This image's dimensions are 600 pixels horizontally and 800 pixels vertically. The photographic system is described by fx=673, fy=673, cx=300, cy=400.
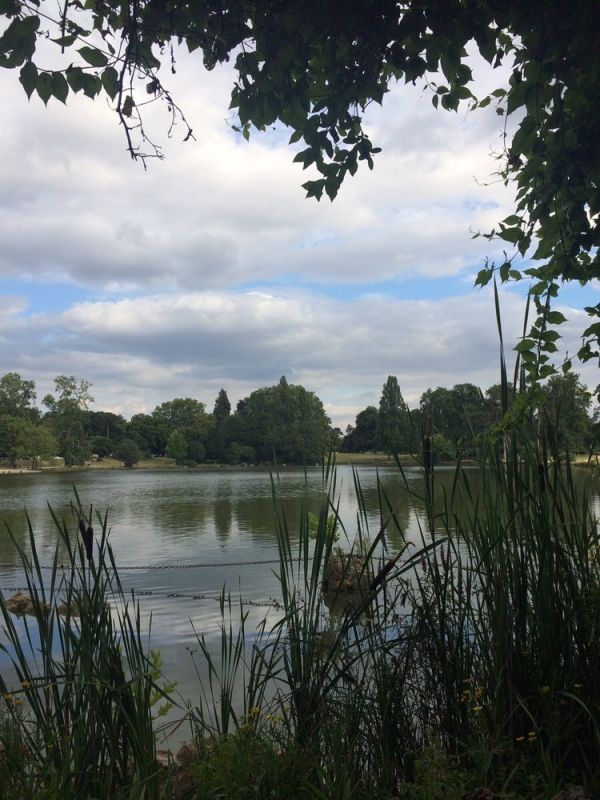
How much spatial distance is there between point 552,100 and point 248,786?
2726 mm

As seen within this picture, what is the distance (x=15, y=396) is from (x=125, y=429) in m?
20.7

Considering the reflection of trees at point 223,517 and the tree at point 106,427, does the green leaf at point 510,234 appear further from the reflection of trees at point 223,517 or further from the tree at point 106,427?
Answer: the tree at point 106,427

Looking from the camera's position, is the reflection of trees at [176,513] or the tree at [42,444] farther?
the tree at [42,444]

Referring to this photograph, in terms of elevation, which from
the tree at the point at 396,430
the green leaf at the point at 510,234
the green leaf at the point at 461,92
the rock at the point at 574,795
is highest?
the green leaf at the point at 461,92

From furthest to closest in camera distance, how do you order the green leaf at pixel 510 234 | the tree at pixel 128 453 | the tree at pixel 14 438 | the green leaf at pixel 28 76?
the tree at pixel 128 453 → the tree at pixel 14 438 → the green leaf at pixel 510 234 → the green leaf at pixel 28 76

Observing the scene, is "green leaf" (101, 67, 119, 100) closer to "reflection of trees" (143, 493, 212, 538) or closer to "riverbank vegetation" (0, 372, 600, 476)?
"riverbank vegetation" (0, 372, 600, 476)

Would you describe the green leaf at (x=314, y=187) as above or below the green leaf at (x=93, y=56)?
below

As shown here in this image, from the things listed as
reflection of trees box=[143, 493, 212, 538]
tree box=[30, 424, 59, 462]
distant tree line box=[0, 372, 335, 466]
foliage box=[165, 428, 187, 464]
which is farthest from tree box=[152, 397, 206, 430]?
reflection of trees box=[143, 493, 212, 538]

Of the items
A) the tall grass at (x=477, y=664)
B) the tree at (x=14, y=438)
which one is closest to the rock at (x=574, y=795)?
the tall grass at (x=477, y=664)

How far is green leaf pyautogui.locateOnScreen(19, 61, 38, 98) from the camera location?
2.11 m

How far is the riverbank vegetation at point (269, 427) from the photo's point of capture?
2537mm

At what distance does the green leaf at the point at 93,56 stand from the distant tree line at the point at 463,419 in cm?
158

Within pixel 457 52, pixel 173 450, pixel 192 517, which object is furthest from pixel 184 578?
pixel 173 450

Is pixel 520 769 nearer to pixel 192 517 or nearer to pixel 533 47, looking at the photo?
pixel 533 47
